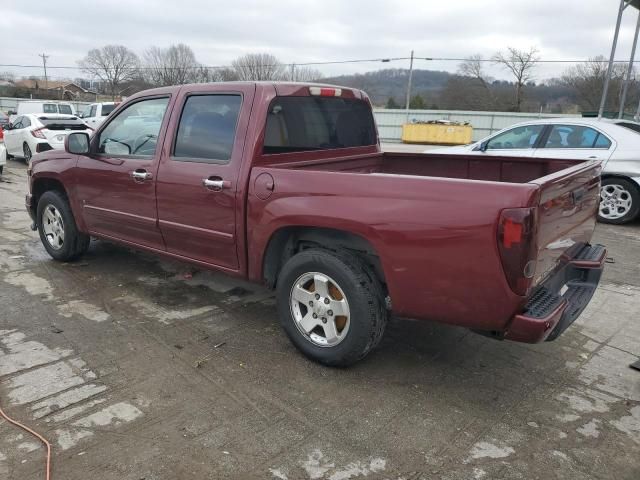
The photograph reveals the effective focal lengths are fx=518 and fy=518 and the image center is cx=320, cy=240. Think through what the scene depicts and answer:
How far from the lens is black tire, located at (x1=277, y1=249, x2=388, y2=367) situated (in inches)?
127

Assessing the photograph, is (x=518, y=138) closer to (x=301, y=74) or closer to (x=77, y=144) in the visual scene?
(x=77, y=144)

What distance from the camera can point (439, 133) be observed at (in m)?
31.8

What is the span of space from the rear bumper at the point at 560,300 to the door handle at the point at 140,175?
10.1 feet

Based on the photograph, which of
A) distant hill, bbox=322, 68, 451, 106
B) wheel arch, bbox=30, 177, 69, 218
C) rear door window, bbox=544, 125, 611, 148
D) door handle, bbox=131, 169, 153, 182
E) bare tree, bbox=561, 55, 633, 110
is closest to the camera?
door handle, bbox=131, 169, 153, 182

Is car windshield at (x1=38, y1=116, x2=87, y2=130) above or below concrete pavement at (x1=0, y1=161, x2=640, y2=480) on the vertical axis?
above

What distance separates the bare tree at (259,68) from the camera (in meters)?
49.8

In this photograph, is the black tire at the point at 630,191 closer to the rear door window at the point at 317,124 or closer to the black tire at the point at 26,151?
the rear door window at the point at 317,124

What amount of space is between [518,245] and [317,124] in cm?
217

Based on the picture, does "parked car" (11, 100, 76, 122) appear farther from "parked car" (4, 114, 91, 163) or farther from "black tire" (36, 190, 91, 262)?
"black tire" (36, 190, 91, 262)

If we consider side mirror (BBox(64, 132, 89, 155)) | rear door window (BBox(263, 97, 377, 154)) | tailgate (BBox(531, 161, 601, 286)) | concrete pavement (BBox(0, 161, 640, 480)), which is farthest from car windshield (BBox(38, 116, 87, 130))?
tailgate (BBox(531, 161, 601, 286))

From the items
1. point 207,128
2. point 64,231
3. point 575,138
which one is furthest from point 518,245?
point 575,138

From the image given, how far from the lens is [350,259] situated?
3303 mm

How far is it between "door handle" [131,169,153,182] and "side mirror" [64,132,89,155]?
0.85 metres

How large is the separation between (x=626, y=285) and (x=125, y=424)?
16.5 ft
